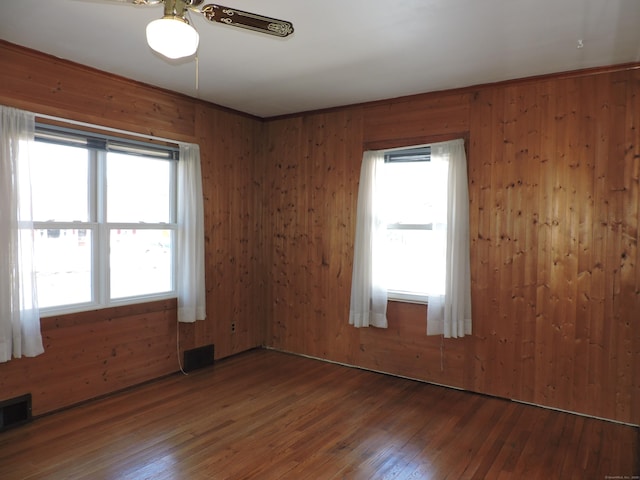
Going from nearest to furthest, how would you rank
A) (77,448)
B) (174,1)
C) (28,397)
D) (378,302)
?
(174,1)
(77,448)
(28,397)
(378,302)

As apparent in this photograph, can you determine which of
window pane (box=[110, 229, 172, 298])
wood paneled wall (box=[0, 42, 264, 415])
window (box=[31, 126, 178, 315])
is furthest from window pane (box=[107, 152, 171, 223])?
wood paneled wall (box=[0, 42, 264, 415])

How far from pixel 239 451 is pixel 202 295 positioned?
1.84m

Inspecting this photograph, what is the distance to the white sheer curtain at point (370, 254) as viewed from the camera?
4.39m

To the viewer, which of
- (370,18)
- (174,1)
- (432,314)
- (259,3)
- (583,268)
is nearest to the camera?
(174,1)

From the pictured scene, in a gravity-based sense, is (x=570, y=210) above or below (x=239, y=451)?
above

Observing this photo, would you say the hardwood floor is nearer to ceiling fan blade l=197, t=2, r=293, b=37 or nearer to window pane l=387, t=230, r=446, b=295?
window pane l=387, t=230, r=446, b=295

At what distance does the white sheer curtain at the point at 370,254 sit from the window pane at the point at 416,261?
4.7 inches

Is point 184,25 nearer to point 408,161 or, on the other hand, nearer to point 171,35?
point 171,35

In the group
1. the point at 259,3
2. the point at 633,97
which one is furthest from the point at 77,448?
the point at 633,97

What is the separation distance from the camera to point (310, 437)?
316cm

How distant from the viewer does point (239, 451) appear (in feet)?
9.66

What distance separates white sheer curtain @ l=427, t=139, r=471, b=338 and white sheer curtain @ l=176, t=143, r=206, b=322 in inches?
93.3

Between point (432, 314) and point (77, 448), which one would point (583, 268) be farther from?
point (77, 448)

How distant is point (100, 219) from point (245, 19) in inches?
97.9
